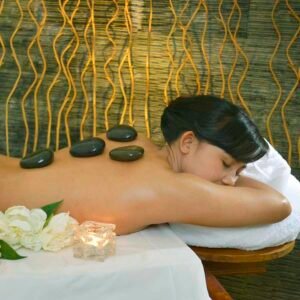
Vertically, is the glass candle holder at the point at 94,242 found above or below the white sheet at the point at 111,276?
above

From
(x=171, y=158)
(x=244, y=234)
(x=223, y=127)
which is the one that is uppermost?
(x=223, y=127)

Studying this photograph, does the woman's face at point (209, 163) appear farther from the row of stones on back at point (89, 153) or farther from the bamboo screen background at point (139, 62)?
the bamboo screen background at point (139, 62)

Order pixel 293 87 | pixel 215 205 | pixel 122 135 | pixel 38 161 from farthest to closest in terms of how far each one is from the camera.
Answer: pixel 293 87 → pixel 122 135 → pixel 38 161 → pixel 215 205

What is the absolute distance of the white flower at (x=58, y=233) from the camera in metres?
1.05

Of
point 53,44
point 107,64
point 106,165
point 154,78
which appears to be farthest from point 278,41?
point 106,165

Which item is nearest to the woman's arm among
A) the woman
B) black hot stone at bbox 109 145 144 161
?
the woman

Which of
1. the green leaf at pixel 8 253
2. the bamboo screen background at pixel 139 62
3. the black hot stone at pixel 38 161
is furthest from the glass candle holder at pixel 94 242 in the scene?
the bamboo screen background at pixel 139 62

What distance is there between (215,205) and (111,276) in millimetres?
286

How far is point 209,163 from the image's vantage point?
46.5 inches

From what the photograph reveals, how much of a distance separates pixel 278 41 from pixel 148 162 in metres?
0.93

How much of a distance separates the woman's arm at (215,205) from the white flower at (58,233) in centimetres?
22

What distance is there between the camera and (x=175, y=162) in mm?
1245

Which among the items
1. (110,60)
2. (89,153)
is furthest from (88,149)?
(110,60)

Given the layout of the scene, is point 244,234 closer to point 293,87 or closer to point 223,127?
point 223,127
